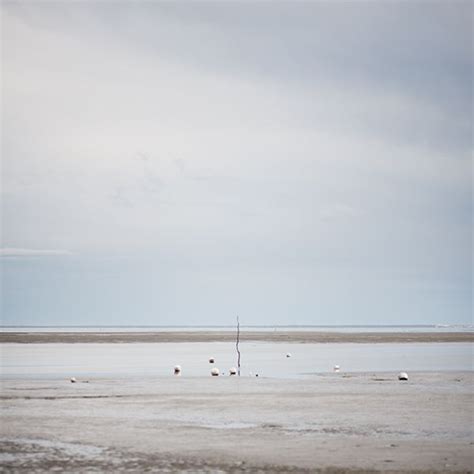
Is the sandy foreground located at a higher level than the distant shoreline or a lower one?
higher

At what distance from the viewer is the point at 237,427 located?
22.3m

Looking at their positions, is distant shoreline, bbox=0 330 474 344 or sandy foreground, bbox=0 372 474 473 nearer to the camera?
sandy foreground, bbox=0 372 474 473

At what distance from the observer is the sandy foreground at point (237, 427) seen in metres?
17.2

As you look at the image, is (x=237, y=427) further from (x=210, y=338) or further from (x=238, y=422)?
(x=210, y=338)

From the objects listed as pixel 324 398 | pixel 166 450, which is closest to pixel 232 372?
pixel 324 398

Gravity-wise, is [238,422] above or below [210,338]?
above

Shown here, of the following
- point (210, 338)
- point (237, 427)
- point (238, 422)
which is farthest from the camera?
point (210, 338)

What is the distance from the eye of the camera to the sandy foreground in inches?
678

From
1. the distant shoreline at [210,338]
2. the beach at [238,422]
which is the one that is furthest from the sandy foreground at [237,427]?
the distant shoreline at [210,338]

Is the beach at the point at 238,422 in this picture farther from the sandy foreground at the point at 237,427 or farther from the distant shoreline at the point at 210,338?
the distant shoreline at the point at 210,338

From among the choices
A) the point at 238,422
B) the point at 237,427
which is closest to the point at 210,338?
the point at 238,422

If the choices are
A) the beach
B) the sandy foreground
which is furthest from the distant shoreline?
the sandy foreground

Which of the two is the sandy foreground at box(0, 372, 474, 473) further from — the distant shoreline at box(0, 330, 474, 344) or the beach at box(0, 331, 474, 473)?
the distant shoreline at box(0, 330, 474, 344)

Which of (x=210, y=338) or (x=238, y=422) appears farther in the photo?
(x=210, y=338)
